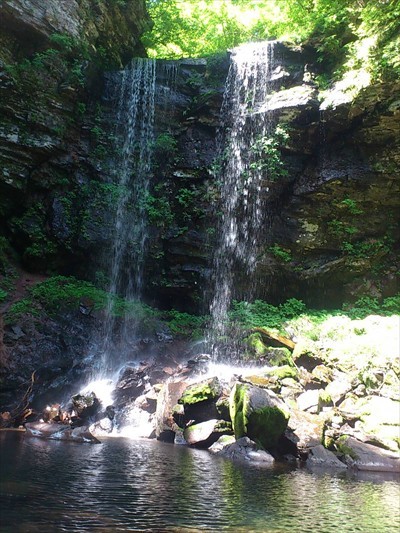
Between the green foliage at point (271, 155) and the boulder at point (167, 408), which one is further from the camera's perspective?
the green foliage at point (271, 155)

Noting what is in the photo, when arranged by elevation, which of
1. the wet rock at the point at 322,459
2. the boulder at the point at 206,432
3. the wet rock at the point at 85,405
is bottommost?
the wet rock at the point at 322,459

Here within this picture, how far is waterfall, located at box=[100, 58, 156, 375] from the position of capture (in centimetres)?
1470

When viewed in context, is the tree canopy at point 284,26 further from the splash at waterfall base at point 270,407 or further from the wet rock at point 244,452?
the wet rock at point 244,452

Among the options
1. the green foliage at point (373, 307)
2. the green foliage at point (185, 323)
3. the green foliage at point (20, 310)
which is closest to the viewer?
the green foliage at point (20, 310)

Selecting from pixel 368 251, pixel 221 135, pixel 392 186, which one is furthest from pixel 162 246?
pixel 392 186

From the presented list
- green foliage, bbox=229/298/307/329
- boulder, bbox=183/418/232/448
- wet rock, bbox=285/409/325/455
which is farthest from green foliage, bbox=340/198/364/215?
boulder, bbox=183/418/232/448

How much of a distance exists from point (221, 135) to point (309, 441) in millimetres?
11976

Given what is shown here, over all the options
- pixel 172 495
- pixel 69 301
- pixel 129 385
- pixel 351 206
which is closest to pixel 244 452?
pixel 172 495

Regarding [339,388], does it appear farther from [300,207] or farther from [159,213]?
[159,213]

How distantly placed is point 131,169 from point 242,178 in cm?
442

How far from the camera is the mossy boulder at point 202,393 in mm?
8188

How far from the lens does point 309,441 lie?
23.8ft

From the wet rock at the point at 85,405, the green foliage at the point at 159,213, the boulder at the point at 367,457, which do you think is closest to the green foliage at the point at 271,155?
the green foliage at the point at 159,213

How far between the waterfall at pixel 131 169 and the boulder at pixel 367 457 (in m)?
9.31
